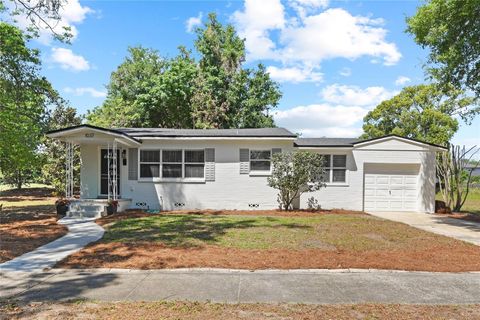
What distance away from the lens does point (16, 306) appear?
14.8ft

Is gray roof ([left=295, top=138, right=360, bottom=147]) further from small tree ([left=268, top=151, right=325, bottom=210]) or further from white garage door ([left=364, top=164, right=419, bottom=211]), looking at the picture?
white garage door ([left=364, top=164, right=419, bottom=211])

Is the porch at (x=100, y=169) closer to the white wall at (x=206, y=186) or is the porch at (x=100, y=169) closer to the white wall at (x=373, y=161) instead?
the white wall at (x=206, y=186)

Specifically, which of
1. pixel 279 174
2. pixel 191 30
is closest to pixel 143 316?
pixel 279 174

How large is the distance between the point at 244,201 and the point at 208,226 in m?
4.87

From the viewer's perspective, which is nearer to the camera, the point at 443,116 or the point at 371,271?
the point at 371,271

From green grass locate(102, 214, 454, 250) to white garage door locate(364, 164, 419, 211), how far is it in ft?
13.7

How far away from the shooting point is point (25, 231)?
991cm

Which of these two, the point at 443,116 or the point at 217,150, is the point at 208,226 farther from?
the point at 443,116

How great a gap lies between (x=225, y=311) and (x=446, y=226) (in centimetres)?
1075

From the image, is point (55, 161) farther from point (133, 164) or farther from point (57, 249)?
point (57, 249)

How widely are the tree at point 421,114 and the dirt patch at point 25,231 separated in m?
28.7

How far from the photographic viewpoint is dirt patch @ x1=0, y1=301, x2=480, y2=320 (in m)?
4.21

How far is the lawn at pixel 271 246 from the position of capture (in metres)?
6.66

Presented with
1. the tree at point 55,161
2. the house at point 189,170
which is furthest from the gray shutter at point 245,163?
the tree at point 55,161
